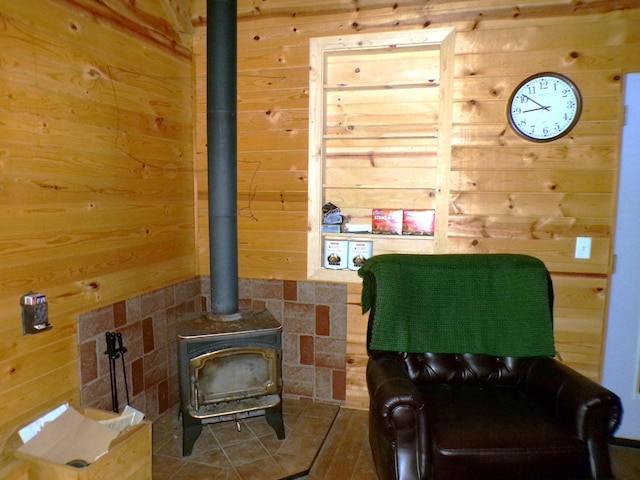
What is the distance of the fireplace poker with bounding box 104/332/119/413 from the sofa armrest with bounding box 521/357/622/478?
81.1 inches

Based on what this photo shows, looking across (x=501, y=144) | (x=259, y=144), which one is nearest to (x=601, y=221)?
(x=501, y=144)

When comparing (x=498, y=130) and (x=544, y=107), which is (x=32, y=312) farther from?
(x=544, y=107)

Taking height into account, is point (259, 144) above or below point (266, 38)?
below

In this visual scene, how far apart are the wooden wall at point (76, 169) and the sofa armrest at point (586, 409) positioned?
2163 mm

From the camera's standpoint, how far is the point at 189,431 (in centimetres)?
228

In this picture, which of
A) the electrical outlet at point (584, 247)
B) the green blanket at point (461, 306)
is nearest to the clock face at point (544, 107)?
the electrical outlet at point (584, 247)

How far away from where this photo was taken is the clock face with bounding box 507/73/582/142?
2.49 m

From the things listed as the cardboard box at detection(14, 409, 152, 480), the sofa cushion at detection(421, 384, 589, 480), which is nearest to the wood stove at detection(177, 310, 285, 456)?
the cardboard box at detection(14, 409, 152, 480)

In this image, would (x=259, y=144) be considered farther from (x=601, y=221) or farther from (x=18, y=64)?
(x=601, y=221)

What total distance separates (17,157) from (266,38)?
1676 mm

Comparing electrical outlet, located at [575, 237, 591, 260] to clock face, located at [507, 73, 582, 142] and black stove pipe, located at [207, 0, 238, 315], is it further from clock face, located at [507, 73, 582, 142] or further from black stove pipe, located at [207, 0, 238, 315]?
black stove pipe, located at [207, 0, 238, 315]

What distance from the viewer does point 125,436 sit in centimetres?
185

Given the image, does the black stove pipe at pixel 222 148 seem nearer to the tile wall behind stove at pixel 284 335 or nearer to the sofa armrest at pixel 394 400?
the tile wall behind stove at pixel 284 335

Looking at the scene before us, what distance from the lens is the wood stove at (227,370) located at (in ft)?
7.32
